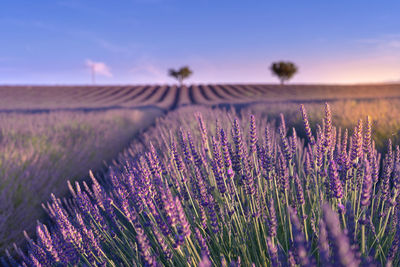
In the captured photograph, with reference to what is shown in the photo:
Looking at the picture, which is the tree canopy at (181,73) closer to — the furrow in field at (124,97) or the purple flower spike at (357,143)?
the furrow in field at (124,97)

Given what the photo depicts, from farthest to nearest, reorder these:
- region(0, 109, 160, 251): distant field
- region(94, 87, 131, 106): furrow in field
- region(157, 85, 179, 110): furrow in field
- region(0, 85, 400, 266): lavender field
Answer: region(94, 87, 131, 106): furrow in field, region(157, 85, 179, 110): furrow in field, region(0, 109, 160, 251): distant field, region(0, 85, 400, 266): lavender field

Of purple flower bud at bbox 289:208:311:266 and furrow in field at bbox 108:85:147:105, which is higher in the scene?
furrow in field at bbox 108:85:147:105

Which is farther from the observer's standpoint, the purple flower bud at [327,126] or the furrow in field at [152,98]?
the furrow in field at [152,98]

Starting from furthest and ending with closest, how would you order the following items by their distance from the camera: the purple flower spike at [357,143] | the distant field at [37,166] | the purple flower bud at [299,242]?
the distant field at [37,166] → the purple flower spike at [357,143] → the purple flower bud at [299,242]

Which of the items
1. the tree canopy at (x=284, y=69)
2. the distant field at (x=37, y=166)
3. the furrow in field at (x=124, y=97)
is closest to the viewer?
the distant field at (x=37, y=166)

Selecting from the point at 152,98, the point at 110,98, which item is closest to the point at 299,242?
the point at 152,98

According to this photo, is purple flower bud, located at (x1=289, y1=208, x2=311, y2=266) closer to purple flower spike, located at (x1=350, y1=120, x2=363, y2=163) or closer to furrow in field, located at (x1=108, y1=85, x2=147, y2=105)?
purple flower spike, located at (x1=350, y1=120, x2=363, y2=163)

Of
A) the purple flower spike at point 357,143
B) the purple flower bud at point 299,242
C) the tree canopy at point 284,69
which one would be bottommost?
the purple flower bud at point 299,242

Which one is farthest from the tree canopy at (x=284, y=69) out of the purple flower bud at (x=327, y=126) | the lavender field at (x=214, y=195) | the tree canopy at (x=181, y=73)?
the purple flower bud at (x=327, y=126)

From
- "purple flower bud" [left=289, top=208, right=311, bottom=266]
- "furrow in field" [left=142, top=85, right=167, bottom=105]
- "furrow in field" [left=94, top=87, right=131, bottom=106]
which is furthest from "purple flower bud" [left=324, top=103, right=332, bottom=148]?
"furrow in field" [left=94, top=87, right=131, bottom=106]

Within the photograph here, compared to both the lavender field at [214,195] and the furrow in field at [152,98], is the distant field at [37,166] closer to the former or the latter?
the lavender field at [214,195]

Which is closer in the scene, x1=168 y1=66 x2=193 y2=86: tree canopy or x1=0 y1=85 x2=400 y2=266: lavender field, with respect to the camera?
x1=0 y1=85 x2=400 y2=266: lavender field

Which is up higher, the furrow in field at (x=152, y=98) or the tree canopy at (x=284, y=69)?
the tree canopy at (x=284, y=69)

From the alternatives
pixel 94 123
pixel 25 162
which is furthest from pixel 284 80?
pixel 25 162
